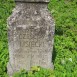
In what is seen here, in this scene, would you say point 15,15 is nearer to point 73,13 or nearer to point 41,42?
point 41,42

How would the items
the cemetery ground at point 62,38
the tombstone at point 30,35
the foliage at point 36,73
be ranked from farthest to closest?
the cemetery ground at point 62,38 → the foliage at point 36,73 → the tombstone at point 30,35

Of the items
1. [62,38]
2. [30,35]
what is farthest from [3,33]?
[30,35]

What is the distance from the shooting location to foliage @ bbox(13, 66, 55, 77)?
4.93 metres

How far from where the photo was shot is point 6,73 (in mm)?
5383

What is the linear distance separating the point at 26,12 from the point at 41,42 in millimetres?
689

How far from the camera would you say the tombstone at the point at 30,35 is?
4.61 meters

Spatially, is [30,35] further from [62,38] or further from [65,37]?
[65,37]

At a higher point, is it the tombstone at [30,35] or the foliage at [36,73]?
the tombstone at [30,35]

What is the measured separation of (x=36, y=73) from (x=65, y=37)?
8.07 ft

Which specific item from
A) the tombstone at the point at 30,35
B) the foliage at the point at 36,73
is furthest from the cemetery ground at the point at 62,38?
the tombstone at the point at 30,35

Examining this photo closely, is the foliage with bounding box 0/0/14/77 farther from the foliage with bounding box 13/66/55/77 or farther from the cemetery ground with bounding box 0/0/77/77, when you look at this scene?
the foliage with bounding box 13/66/55/77

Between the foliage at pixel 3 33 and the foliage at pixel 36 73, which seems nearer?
the foliage at pixel 36 73

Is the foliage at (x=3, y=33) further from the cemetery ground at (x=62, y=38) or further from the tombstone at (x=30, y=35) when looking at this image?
the tombstone at (x=30, y=35)

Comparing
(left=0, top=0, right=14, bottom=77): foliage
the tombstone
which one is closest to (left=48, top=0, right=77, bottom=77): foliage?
the tombstone
